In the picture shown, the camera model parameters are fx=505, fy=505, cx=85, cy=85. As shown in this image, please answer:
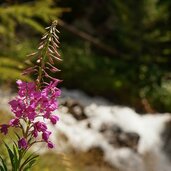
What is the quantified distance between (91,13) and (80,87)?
15.1ft

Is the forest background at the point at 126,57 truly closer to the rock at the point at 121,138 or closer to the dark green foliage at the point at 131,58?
the dark green foliage at the point at 131,58

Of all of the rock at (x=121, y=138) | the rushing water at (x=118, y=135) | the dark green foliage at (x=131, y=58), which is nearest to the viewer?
the rushing water at (x=118, y=135)

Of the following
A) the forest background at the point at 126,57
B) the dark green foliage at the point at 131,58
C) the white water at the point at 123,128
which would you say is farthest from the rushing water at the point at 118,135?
the dark green foliage at the point at 131,58

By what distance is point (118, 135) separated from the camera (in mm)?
8062

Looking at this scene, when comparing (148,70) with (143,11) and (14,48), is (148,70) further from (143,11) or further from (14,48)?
(14,48)

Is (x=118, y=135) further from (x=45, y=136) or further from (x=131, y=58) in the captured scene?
(x=45, y=136)

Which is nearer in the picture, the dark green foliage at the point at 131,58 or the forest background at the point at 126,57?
the forest background at the point at 126,57

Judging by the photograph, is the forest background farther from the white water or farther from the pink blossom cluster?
the pink blossom cluster

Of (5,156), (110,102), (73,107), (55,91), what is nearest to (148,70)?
(110,102)

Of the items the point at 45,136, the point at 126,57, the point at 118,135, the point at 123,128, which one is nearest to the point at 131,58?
the point at 126,57

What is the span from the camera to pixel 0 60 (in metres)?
6.26

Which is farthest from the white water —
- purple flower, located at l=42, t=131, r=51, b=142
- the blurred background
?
purple flower, located at l=42, t=131, r=51, b=142

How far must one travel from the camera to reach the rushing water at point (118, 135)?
25.6 feet

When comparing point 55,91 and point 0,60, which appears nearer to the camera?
point 55,91
